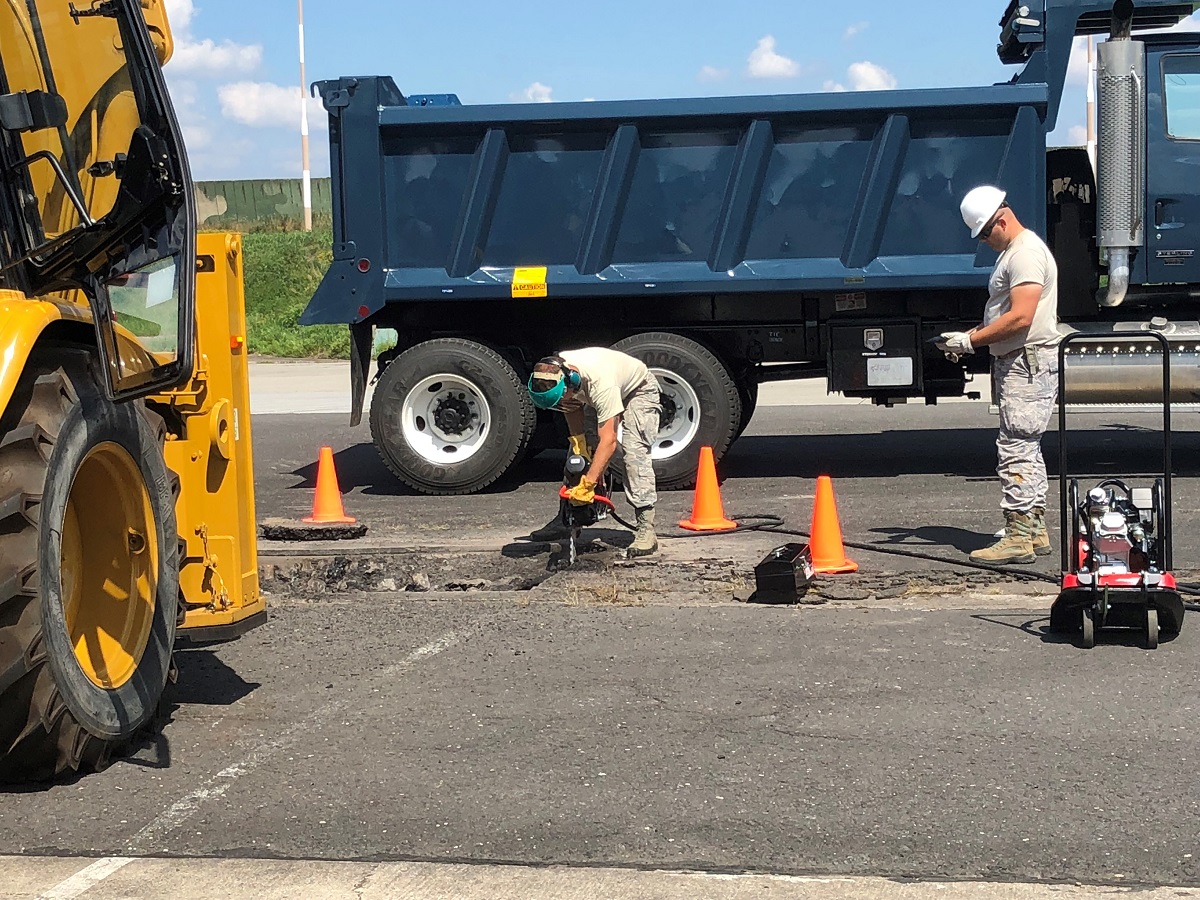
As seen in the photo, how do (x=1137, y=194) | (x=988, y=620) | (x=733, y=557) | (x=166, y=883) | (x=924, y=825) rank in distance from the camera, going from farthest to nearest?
(x=1137, y=194)
(x=733, y=557)
(x=988, y=620)
(x=924, y=825)
(x=166, y=883)

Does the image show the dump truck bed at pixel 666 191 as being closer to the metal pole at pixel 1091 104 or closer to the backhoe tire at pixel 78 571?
the metal pole at pixel 1091 104

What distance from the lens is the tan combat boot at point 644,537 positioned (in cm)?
816

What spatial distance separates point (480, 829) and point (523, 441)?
6874 millimetres

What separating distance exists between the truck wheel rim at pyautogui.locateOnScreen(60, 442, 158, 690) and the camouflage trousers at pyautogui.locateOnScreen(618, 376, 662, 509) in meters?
3.85

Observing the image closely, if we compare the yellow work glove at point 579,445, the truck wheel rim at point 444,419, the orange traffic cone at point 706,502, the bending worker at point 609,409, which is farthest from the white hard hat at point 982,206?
the truck wheel rim at point 444,419

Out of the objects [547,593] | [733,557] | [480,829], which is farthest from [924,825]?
[733,557]

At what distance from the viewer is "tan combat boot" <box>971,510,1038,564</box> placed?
24.9ft

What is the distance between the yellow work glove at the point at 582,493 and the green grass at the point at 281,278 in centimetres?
2135

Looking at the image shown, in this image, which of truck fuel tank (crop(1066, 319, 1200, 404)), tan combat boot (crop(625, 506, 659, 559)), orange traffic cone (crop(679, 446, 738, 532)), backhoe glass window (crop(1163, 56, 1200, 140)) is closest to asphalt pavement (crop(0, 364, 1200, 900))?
tan combat boot (crop(625, 506, 659, 559))

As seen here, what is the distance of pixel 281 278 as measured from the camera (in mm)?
34281

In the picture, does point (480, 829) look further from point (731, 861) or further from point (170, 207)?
point (170, 207)

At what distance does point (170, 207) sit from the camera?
14.7ft

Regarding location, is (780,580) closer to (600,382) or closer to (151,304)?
(600,382)

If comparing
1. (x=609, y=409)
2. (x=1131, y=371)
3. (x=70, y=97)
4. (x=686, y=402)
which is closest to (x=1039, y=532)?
(x=609, y=409)
